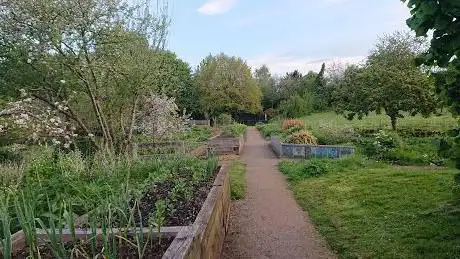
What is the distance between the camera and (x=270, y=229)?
6320mm

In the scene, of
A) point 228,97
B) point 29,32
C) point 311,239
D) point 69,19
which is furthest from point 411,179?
point 228,97

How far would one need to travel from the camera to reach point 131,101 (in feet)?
39.8

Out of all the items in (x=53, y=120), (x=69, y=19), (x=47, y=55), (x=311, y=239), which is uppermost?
(x=69, y=19)

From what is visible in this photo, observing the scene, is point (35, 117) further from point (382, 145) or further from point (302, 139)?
point (382, 145)

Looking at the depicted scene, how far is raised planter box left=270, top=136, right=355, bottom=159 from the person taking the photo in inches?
559

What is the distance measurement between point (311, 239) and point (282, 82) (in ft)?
162

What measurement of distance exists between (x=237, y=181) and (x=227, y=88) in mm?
29943

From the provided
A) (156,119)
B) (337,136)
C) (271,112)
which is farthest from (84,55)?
(271,112)

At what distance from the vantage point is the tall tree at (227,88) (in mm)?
39688

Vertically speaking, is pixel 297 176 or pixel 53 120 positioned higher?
pixel 53 120

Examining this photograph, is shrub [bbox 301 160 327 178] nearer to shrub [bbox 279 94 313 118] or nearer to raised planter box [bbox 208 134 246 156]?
raised planter box [bbox 208 134 246 156]

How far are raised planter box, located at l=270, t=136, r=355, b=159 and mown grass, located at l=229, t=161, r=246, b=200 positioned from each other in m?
2.63

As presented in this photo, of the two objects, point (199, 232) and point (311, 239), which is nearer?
point (199, 232)

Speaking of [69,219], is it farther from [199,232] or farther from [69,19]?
[69,19]
